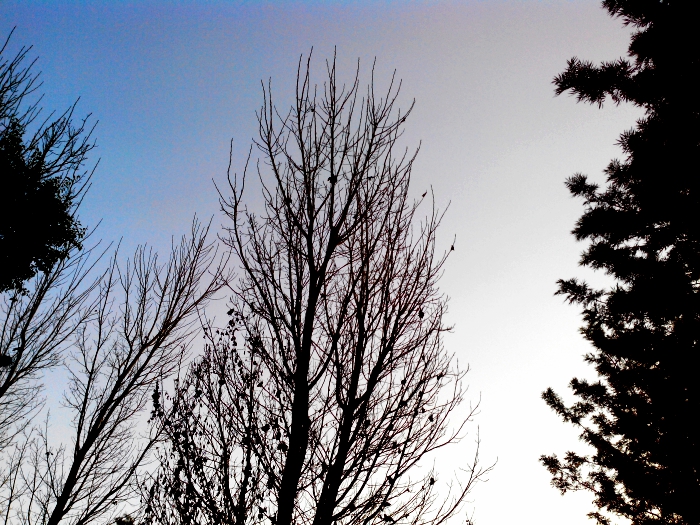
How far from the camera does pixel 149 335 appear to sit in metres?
8.48

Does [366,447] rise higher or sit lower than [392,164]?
lower

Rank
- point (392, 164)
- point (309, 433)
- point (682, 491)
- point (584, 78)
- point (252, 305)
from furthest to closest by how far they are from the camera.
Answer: point (682, 491), point (584, 78), point (392, 164), point (252, 305), point (309, 433)

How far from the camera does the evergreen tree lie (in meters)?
5.50

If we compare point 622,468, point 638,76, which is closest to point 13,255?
point 638,76

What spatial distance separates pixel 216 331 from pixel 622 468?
8800 mm

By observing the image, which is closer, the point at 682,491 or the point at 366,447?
the point at 366,447

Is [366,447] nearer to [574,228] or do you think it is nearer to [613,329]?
[574,228]

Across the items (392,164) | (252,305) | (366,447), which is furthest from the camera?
(392,164)

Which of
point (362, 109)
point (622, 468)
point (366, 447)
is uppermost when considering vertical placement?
point (362, 109)

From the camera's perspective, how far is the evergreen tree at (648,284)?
18.0ft

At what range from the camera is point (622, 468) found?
7.96 m

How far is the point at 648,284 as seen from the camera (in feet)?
21.9

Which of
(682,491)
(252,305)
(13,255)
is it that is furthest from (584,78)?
(13,255)

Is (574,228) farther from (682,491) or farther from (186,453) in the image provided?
(186,453)
